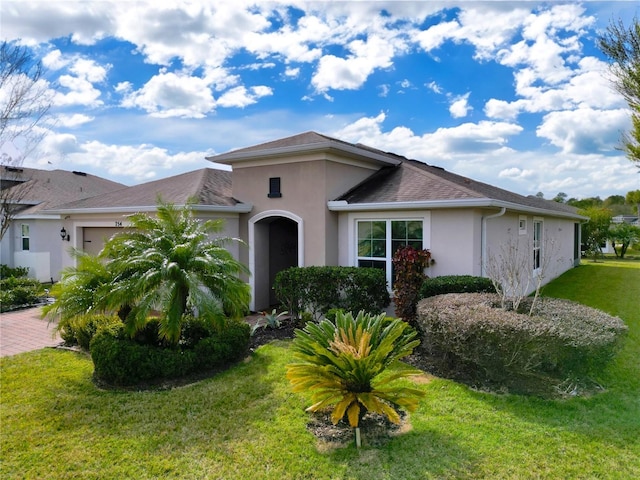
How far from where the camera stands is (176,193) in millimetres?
13430

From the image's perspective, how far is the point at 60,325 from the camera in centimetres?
757

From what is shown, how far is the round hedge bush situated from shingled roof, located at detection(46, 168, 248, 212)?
7.64 m

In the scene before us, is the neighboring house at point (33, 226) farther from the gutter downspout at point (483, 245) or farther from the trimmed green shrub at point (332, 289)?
the gutter downspout at point (483, 245)

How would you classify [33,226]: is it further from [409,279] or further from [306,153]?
[409,279]

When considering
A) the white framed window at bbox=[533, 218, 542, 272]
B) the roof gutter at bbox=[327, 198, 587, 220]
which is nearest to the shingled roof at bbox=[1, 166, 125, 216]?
the roof gutter at bbox=[327, 198, 587, 220]

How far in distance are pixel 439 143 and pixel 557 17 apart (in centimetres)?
621

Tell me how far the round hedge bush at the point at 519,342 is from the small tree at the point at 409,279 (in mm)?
1911

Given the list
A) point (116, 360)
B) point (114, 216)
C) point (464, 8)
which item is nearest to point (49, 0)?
point (114, 216)

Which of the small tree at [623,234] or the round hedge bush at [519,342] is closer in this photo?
the round hedge bush at [519,342]

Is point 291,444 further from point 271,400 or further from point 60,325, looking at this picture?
point 60,325

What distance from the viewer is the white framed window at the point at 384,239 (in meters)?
10.8

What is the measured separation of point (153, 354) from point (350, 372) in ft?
12.7

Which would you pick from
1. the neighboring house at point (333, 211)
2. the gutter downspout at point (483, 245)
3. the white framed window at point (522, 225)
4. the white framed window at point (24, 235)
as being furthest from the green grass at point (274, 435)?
the white framed window at point (24, 235)

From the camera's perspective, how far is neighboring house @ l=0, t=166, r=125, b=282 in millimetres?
19375
